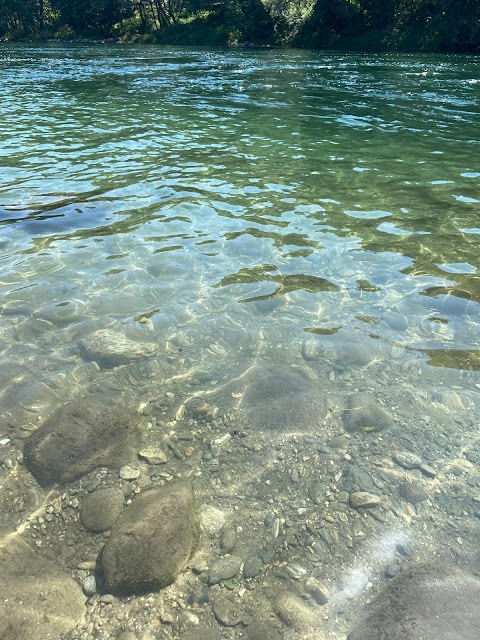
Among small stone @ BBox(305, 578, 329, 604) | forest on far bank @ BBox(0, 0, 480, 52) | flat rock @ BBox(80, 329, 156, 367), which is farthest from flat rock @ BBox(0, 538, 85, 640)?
forest on far bank @ BBox(0, 0, 480, 52)

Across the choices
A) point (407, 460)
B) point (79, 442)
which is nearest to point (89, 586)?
point (79, 442)

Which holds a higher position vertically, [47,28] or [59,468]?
[47,28]

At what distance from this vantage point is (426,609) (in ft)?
10.2

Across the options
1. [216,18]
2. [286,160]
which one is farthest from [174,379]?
[216,18]

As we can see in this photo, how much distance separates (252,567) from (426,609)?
118cm

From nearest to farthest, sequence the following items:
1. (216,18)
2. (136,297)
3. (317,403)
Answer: (317,403) < (136,297) < (216,18)

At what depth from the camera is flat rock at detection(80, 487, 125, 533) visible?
379cm

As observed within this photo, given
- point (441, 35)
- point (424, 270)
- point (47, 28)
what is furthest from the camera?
point (47, 28)

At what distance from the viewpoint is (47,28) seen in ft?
288

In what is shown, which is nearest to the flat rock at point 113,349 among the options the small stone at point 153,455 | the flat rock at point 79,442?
the flat rock at point 79,442

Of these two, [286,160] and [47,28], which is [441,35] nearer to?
[286,160]

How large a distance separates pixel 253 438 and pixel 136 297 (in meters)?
3.01

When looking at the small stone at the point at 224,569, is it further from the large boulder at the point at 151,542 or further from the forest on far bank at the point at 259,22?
the forest on far bank at the point at 259,22

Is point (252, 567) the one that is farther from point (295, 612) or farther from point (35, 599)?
point (35, 599)
